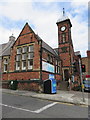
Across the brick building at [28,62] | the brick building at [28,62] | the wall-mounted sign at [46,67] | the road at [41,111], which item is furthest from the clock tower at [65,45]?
the road at [41,111]

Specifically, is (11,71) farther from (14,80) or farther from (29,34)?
(29,34)

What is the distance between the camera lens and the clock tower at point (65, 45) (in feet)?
78.3

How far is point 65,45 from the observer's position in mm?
25078

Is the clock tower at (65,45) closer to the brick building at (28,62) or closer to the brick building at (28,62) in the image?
the brick building at (28,62)

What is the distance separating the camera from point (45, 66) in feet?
56.8

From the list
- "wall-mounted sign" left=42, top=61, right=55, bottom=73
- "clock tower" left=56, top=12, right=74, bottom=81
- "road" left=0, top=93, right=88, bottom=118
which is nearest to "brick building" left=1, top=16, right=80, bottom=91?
"wall-mounted sign" left=42, top=61, right=55, bottom=73

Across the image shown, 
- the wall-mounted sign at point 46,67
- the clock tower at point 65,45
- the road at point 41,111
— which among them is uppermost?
the clock tower at point 65,45

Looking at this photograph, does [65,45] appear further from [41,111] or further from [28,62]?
[41,111]

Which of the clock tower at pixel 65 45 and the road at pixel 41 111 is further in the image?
the clock tower at pixel 65 45

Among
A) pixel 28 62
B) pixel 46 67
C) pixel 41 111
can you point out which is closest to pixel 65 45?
pixel 46 67

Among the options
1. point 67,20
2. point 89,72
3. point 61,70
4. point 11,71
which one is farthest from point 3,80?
point 89,72

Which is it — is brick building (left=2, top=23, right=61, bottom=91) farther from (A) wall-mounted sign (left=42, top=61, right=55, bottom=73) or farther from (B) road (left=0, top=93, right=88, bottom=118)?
(B) road (left=0, top=93, right=88, bottom=118)

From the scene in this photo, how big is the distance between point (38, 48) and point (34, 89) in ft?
19.9

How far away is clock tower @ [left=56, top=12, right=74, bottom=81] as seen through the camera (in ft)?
78.3
